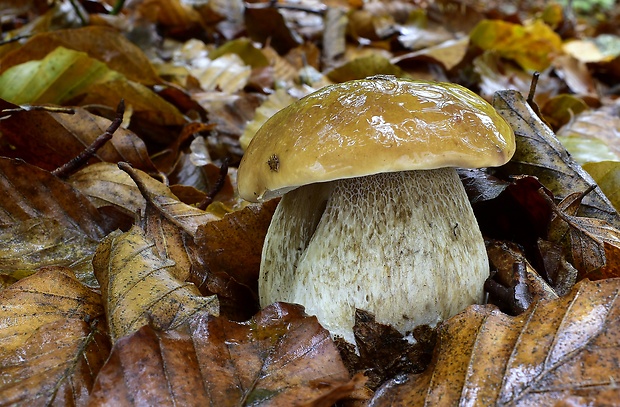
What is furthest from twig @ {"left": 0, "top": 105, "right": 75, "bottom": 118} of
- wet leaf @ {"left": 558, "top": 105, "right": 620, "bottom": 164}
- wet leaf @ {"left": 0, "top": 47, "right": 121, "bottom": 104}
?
wet leaf @ {"left": 558, "top": 105, "right": 620, "bottom": 164}

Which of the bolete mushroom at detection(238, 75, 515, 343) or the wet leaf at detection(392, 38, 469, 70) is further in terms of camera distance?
the wet leaf at detection(392, 38, 469, 70)

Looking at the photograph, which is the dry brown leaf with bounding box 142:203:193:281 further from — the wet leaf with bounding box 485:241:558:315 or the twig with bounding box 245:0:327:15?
the twig with bounding box 245:0:327:15

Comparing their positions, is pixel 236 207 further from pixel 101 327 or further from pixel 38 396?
pixel 38 396

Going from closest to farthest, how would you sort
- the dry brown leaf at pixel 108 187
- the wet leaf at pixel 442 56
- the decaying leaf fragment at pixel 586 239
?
the decaying leaf fragment at pixel 586 239 < the dry brown leaf at pixel 108 187 < the wet leaf at pixel 442 56

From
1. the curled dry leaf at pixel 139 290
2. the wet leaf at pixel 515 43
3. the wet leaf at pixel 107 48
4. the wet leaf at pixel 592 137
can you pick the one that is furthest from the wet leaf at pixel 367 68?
the curled dry leaf at pixel 139 290

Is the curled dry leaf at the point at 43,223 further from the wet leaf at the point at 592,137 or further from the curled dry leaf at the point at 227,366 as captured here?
the wet leaf at the point at 592,137

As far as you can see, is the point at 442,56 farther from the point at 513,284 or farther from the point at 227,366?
the point at 227,366
